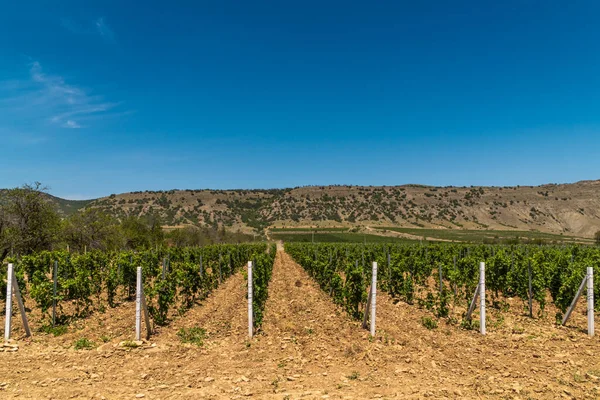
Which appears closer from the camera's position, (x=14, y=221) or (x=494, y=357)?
(x=494, y=357)

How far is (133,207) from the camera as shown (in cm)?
10438

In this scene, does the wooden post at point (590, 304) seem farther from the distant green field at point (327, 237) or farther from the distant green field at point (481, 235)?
the distant green field at point (481, 235)

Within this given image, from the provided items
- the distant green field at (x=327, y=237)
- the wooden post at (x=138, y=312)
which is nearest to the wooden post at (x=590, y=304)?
the wooden post at (x=138, y=312)

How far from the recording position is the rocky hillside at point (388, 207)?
98.2m

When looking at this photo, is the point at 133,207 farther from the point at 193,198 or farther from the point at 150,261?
the point at 150,261

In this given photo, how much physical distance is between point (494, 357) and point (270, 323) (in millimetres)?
5287

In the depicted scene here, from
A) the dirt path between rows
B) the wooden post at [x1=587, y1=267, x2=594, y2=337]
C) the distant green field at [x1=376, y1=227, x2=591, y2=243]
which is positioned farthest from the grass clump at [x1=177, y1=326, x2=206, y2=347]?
the distant green field at [x1=376, y1=227, x2=591, y2=243]

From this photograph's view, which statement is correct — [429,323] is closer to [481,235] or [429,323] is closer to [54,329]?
[54,329]

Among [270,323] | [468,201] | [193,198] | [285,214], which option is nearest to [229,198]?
[193,198]

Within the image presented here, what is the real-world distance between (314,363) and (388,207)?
107 metres

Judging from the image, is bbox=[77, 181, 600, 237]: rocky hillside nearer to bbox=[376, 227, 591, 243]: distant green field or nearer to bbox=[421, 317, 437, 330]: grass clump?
bbox=[376, 227, 591, 243]: distant green field

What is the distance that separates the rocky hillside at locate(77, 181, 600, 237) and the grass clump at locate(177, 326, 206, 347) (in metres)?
87.6

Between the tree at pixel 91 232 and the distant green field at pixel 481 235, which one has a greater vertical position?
the tree at pixel 91 232

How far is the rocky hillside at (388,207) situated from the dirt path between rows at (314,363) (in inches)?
3477
